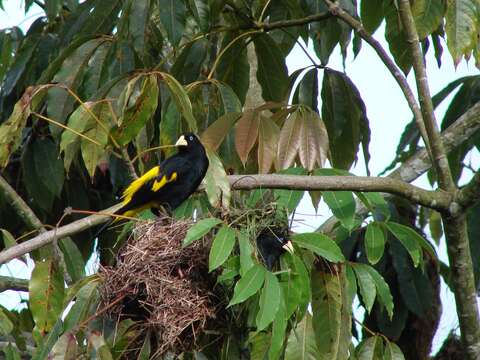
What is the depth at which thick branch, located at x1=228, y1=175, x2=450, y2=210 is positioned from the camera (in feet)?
14.7

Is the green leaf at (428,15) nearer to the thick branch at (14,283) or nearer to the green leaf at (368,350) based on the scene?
the green leaf at (368,350)

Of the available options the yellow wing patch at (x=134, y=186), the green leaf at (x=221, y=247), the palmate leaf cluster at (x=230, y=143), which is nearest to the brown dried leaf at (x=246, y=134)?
the palmate leaf cluster at (x=230, y=143)

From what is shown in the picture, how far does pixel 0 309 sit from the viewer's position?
467 cm

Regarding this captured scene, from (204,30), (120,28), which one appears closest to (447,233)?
(204,30)

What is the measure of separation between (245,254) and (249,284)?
0.20m

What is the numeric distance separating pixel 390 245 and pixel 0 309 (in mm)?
2892

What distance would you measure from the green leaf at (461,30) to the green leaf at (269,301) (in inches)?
66.2

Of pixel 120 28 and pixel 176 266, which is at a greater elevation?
pixel 120 28

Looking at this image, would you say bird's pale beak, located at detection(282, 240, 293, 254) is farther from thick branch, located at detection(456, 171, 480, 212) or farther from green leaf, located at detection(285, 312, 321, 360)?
thick branch, located at detection(456, 171, 480, 212)

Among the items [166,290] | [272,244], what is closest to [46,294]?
[166,290]

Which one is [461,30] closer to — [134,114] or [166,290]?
[134,114]

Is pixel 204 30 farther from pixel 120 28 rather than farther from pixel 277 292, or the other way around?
pixel 277 292

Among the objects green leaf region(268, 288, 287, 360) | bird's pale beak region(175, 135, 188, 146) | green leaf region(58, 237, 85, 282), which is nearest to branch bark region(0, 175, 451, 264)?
green leaf region(268, 288, 287, 360)

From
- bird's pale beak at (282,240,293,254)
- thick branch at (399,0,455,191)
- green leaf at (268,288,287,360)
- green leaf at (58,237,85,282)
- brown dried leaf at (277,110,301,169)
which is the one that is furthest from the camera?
green leaf at (58,237,85,282)
